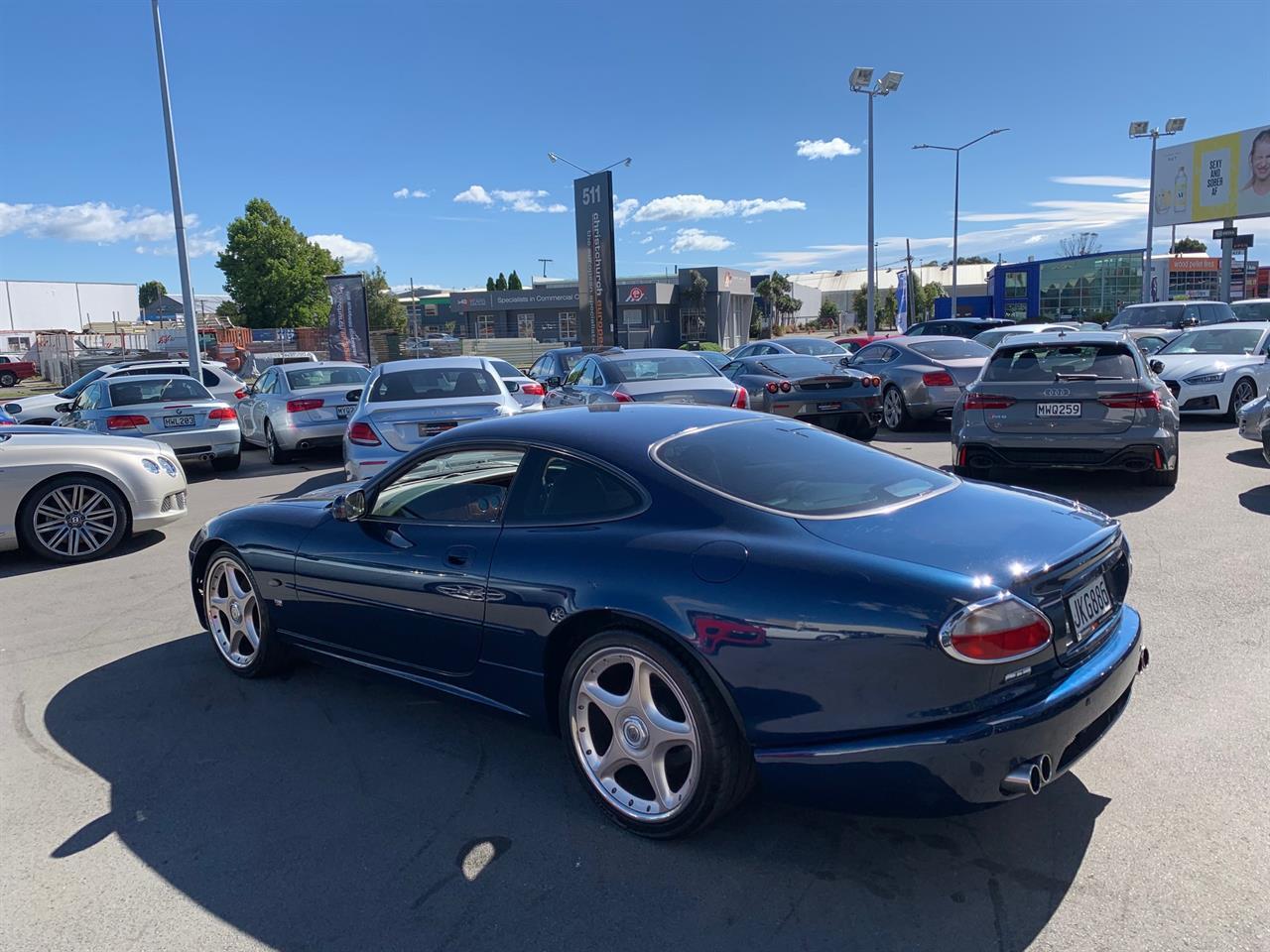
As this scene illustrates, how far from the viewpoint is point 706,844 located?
3129 millimetres

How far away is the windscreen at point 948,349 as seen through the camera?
1428cm

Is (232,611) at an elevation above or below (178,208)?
below

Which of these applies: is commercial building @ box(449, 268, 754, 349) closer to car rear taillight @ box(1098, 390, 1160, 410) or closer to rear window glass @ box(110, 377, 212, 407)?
rear window glass @ box(110, 377, 212, 407)

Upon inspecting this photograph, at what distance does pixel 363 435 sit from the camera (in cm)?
951

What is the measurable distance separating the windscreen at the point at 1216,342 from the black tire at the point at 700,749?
14.7 metres

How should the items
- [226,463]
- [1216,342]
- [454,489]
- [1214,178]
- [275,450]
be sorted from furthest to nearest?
[1214,178], [1216,342], [275,450], [226,463], [454,489]

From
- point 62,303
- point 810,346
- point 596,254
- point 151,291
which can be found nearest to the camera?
point 810,346

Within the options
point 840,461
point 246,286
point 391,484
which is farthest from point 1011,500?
point 246,286

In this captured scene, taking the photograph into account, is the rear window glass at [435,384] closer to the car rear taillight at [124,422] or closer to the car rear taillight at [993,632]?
the car rear taillight at [124,422]

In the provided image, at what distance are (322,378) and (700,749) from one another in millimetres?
12287

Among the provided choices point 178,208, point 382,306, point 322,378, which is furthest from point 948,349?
point 382,306

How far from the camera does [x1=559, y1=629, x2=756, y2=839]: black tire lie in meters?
2.92

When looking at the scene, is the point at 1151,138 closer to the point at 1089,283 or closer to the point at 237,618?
the point at 1089,283

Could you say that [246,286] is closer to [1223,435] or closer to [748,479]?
[1223,435]
